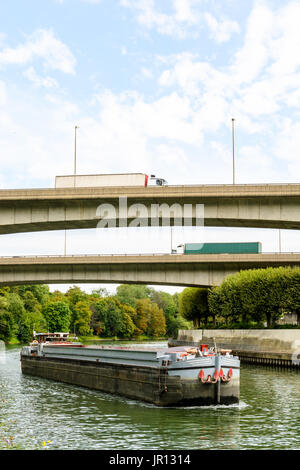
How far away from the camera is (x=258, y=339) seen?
54.5 m

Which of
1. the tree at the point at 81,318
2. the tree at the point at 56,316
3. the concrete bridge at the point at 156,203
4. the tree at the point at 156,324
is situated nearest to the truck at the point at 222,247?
the concrete bridge at the point at 156,203

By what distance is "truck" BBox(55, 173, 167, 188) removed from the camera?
2199 inches

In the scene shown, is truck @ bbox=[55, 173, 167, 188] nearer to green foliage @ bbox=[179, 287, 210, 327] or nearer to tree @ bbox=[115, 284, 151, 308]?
green foliage @ bbox=[179, 287, 210, 327]

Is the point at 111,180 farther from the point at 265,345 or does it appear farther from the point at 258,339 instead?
the point at 265,345

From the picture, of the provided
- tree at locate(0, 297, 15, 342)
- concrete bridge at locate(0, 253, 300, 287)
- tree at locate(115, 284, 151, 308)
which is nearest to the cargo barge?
concrete bridge at locate(0, 253, 300, 287)

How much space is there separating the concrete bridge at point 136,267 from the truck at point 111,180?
9296 millimetres

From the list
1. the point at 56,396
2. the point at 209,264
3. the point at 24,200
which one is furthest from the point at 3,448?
the point at 209,264

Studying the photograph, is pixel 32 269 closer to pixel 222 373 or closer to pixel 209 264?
pixel 209 264

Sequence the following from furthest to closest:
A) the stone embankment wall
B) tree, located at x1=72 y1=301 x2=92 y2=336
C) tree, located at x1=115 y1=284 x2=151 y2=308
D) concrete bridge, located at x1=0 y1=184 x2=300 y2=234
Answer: tree, located at x1=115 y1=284 x2=151 y2=308 < tree, located at x1=72 y1=301 x2=92 y2=336 < concrete bridge, located at x1=0 y1=184 x2=300 y2=234 < the stone embankment wall

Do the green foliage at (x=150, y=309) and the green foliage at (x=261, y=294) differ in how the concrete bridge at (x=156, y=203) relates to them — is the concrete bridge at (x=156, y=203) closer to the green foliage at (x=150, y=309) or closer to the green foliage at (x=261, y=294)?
the green foliage at (x=261, y=294)

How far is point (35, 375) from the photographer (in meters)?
45.2

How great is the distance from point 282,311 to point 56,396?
100 ft

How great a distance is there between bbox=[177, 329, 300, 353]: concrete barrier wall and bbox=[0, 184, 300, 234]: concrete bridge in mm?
10290

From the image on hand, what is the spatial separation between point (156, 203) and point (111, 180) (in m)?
5.20
